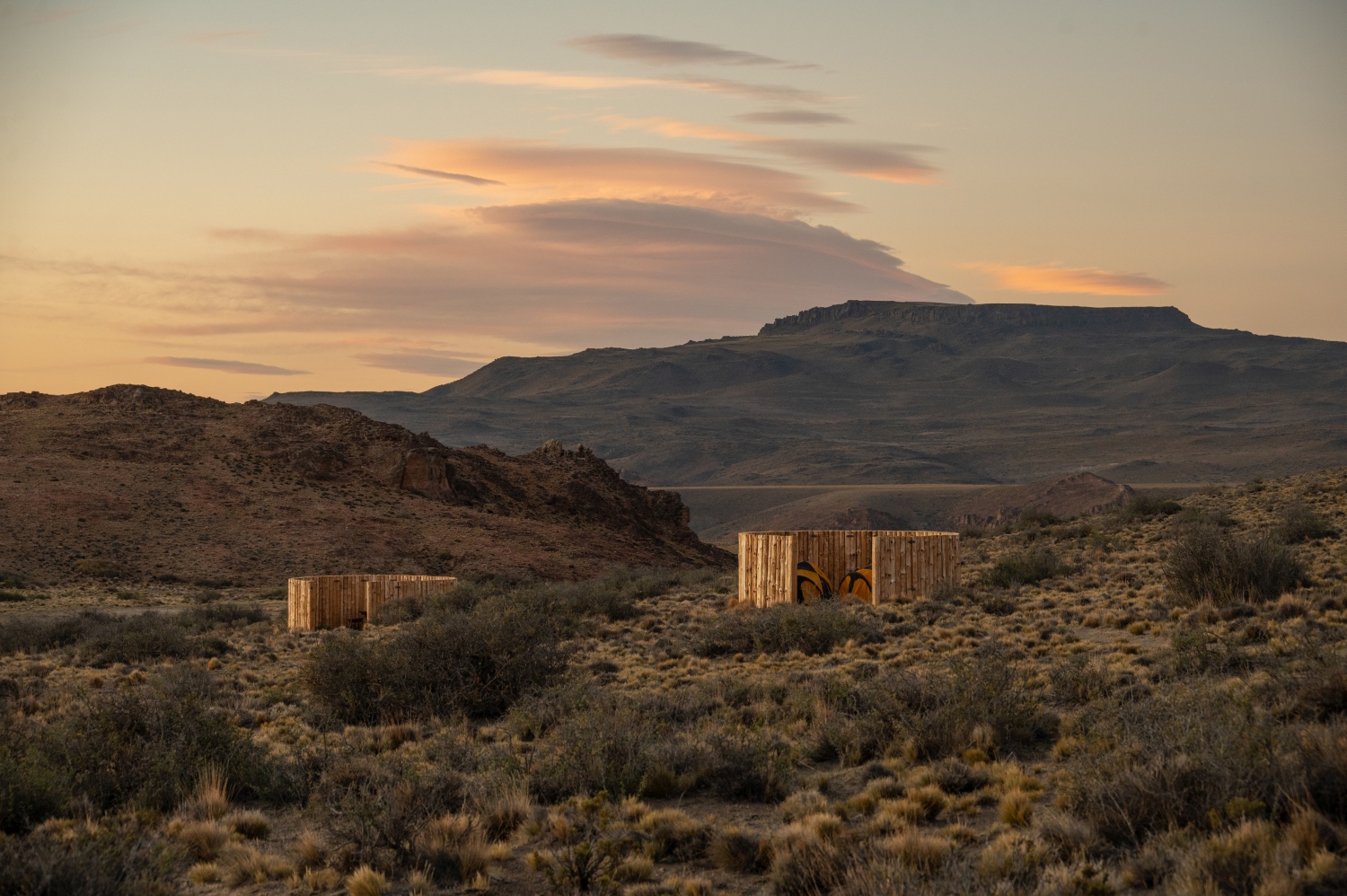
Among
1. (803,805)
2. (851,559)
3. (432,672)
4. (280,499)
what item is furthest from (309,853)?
(280,499)

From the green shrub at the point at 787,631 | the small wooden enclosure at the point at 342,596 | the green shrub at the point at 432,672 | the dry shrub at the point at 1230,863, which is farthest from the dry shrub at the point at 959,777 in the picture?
the small wooden enclosure at the point at 342,596

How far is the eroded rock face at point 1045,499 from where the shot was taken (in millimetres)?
93562

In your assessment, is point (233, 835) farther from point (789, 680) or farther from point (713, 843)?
point (789, 680)

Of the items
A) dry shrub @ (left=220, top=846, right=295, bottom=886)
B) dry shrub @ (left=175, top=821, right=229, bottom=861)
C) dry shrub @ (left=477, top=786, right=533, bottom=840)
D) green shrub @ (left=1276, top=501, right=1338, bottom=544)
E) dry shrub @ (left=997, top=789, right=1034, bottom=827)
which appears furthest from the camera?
green shrub @ (left=1276, top=501, right=1338, bottom=544)

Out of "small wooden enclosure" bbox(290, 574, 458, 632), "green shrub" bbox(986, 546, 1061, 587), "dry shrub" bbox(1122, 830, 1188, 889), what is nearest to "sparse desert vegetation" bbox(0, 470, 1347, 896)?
"dry shrub" bbox(1122, 830, 1188, 889)

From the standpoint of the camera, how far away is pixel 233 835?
808 cm

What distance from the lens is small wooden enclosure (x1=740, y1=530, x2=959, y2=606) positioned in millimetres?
21891

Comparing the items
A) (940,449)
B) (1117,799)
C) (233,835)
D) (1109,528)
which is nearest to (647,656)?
(233,835)

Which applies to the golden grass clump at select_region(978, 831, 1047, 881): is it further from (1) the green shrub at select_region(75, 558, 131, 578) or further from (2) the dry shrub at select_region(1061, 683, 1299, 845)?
(1) the green shrub at select_region(75, 558, 131, 578)

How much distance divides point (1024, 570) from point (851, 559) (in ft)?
12.5

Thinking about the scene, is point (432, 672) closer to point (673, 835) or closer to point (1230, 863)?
point (673, 835)

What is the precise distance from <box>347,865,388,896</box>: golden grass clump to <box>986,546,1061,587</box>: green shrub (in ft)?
59.4

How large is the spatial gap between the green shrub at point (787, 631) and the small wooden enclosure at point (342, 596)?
10816 millimetres

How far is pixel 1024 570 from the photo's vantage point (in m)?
23.7
